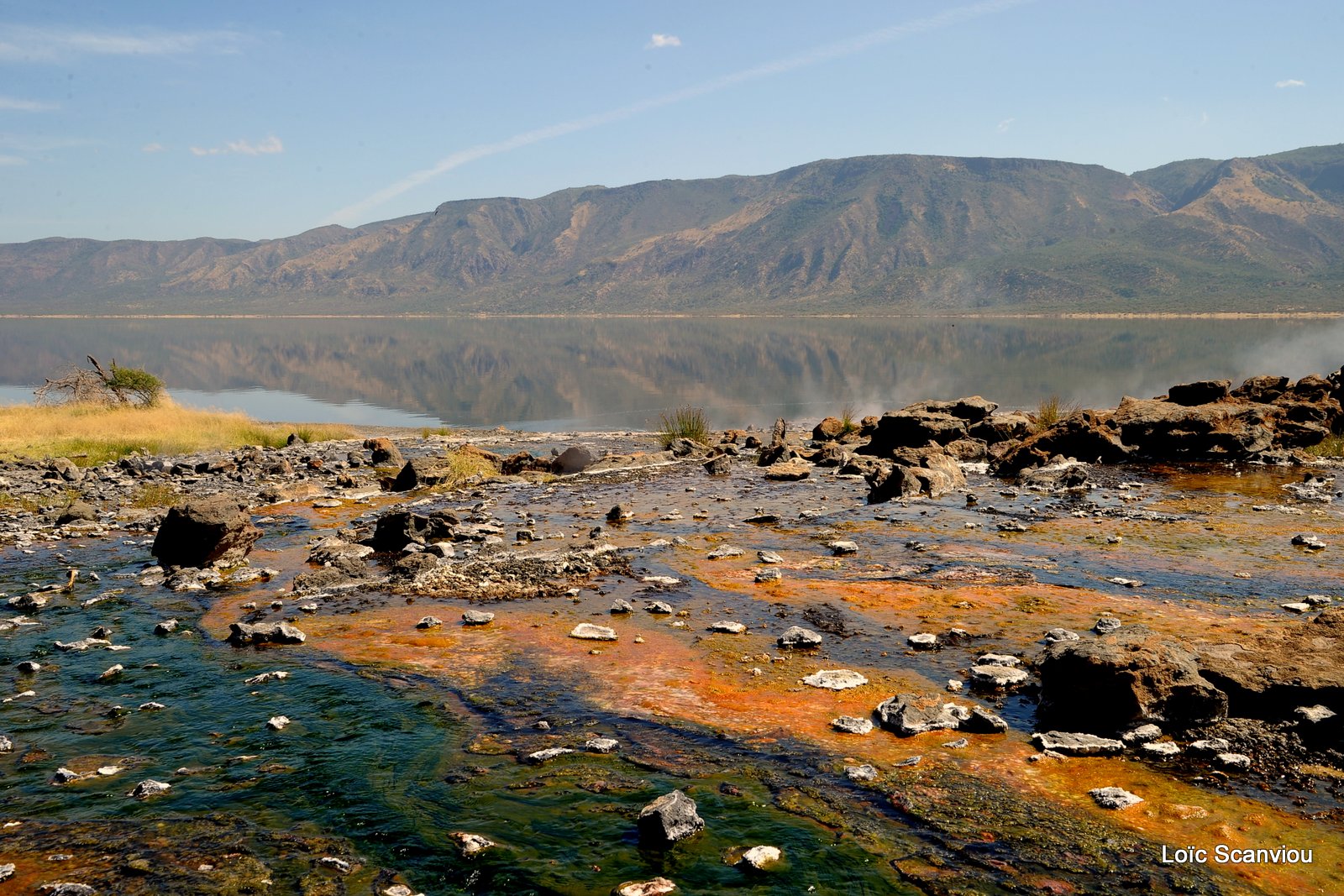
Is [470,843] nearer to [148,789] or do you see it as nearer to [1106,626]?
[148,789]

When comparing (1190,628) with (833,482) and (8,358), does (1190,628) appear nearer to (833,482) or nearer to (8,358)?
(833,482)

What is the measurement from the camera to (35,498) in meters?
20.7

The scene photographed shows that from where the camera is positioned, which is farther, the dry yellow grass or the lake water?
the lake water

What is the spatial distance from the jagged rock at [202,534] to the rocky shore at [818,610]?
0.19 feet

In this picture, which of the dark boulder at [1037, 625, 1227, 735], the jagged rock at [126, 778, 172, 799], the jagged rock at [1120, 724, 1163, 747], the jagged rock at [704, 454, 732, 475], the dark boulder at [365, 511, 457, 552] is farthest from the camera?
the jagged rock at [704, 454, 732, 475]

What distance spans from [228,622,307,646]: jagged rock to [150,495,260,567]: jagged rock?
13.5 ft

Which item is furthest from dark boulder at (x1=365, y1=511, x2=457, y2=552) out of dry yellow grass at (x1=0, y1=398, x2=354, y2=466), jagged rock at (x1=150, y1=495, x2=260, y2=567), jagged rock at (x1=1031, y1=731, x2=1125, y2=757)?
dry yellow grass at (x1=0, y1=398, x2=354, y2=466)

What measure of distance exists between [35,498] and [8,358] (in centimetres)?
10403

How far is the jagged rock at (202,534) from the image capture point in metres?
14.4

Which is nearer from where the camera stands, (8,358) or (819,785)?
(819,785)

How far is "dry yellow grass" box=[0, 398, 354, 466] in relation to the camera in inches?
1135

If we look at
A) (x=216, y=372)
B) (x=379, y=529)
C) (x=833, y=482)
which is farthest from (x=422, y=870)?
(x=216, y=372)

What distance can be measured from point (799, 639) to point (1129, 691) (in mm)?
3766

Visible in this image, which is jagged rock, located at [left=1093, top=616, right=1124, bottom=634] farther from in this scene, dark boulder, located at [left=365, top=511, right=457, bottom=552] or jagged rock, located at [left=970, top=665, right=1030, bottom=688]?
dark boulder, located at [left=365, top=511, right=457, bottom=552]
